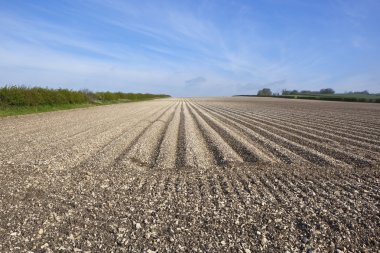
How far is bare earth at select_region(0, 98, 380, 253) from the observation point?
576 centimetres

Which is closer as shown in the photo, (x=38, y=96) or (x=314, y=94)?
(x=38, y=96)

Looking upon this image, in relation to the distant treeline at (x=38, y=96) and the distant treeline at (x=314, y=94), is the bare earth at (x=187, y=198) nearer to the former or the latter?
the distant treeline at (x=38, y=96)

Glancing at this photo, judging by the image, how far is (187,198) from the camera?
775 cm

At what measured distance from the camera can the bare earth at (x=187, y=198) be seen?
5.76 m

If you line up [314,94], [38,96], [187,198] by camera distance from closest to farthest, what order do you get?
1. [187,198]
2. [38,96]
3. [314,94]

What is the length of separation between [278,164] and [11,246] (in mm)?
7992

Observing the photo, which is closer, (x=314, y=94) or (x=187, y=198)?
(x=187, y=198)

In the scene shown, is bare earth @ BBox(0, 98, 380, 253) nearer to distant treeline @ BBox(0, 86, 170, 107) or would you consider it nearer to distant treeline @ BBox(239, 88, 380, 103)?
distant treeline @ BBox(0, 86, 170, 107)

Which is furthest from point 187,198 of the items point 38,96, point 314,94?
point 314,94

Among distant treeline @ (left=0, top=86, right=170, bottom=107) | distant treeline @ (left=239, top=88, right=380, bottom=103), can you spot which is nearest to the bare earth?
distant treeline @ (left=0, top=86, right=170, bottom=107)

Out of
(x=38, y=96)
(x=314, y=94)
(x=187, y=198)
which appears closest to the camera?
(x=187, y=198)

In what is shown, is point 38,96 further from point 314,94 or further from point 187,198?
point 314,94

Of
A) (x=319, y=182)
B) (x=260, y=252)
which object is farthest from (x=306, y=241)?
(x=319, y=182)

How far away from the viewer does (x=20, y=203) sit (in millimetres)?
7242
